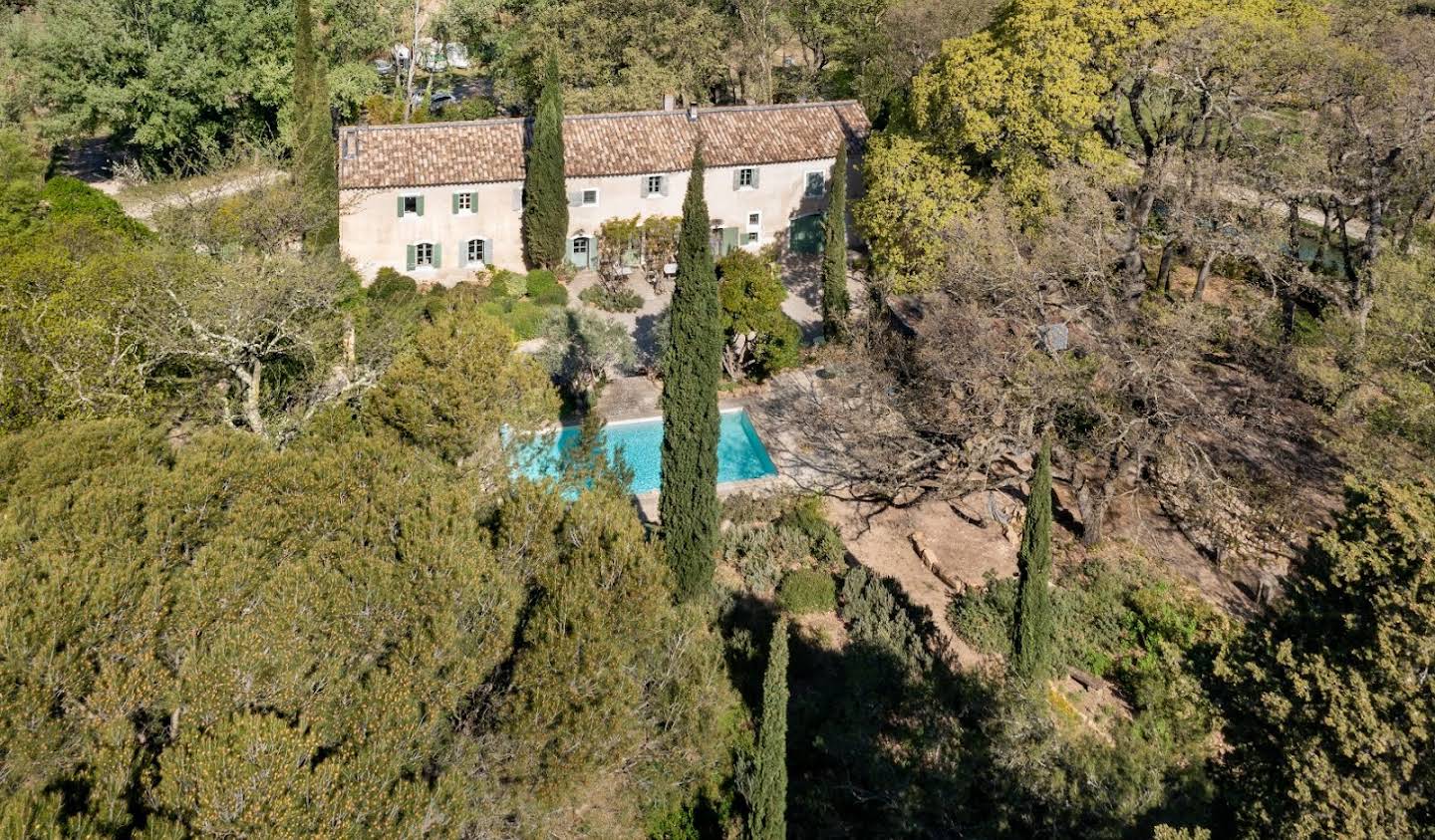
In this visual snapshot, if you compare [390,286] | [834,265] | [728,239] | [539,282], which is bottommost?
[390,286]

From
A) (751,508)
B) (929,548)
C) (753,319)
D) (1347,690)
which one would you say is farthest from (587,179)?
(1347,690)

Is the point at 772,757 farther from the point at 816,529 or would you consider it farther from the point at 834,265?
the point at 834,265

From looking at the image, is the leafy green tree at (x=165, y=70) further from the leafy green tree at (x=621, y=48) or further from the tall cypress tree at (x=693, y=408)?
the tall cypress tree at (x=693, y=408)

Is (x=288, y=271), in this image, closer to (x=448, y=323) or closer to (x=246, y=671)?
(x=448, y=323)

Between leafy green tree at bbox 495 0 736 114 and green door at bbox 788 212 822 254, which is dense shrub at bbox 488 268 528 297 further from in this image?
green door at bbox 788 212 822 254

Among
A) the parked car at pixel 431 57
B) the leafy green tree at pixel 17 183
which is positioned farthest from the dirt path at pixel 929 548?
the parked car at pixel 431 57

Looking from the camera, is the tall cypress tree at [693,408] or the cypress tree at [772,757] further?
the tall cypress tree at [693,408]
